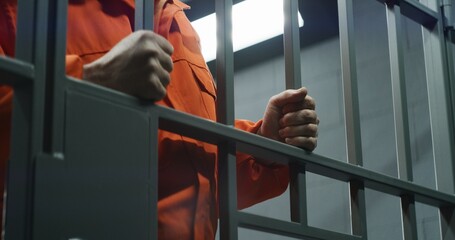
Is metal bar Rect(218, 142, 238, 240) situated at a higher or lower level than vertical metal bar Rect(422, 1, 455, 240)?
lower

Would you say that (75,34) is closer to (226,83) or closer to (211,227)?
(226,83)

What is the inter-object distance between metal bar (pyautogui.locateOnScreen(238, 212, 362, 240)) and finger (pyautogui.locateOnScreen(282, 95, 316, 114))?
225 mm

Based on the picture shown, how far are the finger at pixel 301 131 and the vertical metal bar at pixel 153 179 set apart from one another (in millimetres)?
358

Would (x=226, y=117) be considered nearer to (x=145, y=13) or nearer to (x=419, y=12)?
(x=145, y=13)

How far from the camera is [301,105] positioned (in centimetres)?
130

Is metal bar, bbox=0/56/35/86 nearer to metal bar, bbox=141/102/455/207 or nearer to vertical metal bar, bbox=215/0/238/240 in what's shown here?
metal bar, bbox=141/102/455/207

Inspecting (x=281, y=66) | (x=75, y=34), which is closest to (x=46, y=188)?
(x=75, y=34)

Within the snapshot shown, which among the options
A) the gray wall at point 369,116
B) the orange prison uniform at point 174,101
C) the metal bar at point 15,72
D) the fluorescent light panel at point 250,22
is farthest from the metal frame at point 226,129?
the fluorescent light panel at point 250,22

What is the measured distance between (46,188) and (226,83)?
1.23ft

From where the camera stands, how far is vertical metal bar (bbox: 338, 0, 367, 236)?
130 cm

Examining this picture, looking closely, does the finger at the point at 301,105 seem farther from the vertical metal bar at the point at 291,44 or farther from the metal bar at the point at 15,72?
the metal bar at the point at 15,72

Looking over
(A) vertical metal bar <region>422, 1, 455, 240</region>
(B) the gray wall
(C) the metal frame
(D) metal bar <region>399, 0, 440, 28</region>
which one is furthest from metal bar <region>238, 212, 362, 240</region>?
(B) the gray wall

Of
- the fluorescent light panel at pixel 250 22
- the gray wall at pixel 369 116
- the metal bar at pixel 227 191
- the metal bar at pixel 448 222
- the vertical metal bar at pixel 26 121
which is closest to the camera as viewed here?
the vertical metal bar at pixel 26 121

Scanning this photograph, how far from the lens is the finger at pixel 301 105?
1.29 meters
